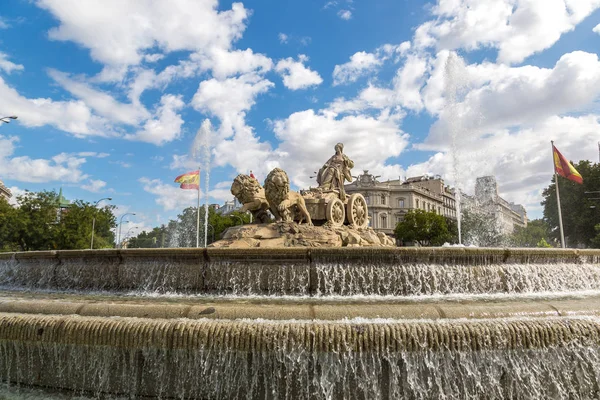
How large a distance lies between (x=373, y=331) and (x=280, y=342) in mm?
1061

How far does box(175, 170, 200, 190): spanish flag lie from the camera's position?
99.7 ft

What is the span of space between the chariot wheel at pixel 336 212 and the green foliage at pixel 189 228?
27317 mm

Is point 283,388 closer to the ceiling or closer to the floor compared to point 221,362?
closer to the floor

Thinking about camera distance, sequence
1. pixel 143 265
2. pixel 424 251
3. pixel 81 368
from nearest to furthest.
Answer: pixel 81 368 < pixel 424 251 < pixel 143 265

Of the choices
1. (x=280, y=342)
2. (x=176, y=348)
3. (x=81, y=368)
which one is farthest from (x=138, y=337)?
(x=280, y=342)

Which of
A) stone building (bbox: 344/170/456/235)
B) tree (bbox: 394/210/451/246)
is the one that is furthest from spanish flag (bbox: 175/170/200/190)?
stone building (bbox: 344/170/456/235)

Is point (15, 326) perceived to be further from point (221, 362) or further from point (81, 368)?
point (221, 362)

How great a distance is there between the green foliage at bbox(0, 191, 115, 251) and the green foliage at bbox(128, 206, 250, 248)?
49.6 feet

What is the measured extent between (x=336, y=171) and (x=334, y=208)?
92.7 inches

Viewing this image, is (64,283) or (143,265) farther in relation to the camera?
(64,283)

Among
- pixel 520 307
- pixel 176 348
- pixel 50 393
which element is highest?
pixel 520 307

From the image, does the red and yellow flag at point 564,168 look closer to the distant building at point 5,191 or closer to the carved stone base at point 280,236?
→ the carved stone base at point 280,236

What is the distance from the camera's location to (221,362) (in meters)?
4.68

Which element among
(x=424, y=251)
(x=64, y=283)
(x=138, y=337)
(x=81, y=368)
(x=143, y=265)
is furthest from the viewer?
(x=64, y=283)
